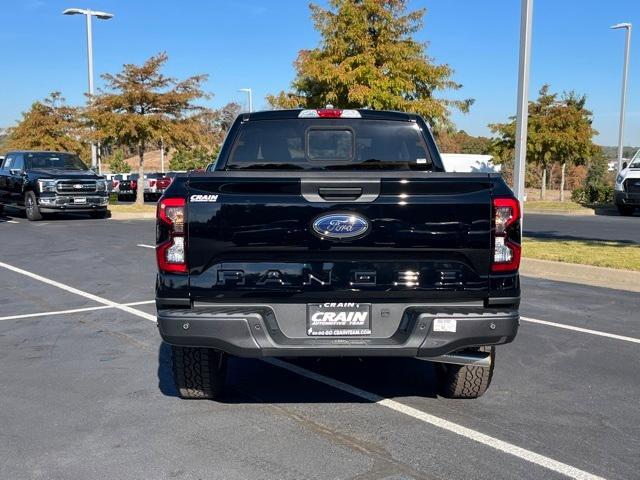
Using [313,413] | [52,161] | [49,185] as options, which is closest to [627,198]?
[49,185]

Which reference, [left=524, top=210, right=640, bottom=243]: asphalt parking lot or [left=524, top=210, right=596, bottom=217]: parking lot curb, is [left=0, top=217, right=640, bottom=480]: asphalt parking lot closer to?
[left=524, top=210, right=640, bottom=243]: asphalt parking lot

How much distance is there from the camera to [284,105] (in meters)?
Result: 24.6

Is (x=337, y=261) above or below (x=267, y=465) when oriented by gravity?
above

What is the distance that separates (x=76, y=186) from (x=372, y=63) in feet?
33.6

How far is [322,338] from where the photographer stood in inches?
154

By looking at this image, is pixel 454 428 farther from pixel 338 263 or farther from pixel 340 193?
pixel 340 193

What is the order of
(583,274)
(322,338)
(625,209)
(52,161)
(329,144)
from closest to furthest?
1. (322,338)
2. (329,144)
3. (583,274)
4. (52,161)
5. (625,209)

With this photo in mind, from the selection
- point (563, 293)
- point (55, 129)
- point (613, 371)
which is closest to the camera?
point (613, 371)

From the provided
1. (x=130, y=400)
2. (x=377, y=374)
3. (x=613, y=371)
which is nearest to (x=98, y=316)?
(x=130, y=400)

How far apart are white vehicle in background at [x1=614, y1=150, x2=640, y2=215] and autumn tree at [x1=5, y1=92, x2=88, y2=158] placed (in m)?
24.2

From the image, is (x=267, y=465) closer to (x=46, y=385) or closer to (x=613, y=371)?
(x=46, y=385)

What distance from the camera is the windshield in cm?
2031

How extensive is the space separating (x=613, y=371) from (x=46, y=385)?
435cm

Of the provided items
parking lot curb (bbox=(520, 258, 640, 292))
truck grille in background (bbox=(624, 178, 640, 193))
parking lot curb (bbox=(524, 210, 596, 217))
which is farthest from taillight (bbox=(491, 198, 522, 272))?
Answer: parking lot curb (bbox=(524, 210, 596, 217))
